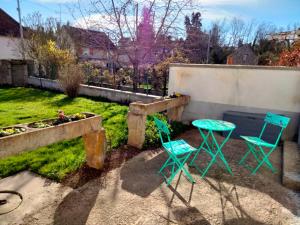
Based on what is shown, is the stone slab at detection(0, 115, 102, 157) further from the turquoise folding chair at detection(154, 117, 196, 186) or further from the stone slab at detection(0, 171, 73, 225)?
the turquoise folding chair at detection(154, 117, 196, 186)

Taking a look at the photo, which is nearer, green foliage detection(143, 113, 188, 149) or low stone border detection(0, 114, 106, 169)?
low stone border detection(0, 114, 106, 169)

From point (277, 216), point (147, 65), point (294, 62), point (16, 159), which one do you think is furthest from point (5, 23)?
point (277, 216)

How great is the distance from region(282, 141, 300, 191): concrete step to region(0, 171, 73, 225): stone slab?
3281 mm

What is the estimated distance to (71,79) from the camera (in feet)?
31.0

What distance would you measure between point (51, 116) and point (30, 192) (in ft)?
12.9

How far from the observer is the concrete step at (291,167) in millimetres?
3250

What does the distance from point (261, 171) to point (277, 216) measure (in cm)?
125

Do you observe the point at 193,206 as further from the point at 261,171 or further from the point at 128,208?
the point at 261,171

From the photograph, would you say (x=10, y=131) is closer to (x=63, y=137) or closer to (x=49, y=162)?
(x=63, y=137)

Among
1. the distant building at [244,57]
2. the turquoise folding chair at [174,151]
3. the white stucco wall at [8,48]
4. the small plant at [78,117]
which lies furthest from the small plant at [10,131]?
the distant building at [244,57]

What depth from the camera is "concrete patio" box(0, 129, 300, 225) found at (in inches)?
101

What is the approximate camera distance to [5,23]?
20.5 meters

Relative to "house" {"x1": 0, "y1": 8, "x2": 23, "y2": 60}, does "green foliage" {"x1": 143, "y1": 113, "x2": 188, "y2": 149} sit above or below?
below

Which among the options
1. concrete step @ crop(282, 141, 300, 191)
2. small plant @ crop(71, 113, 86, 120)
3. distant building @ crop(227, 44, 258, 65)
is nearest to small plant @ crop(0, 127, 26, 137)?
small plant @ crop(71, 113, 86, 120)
